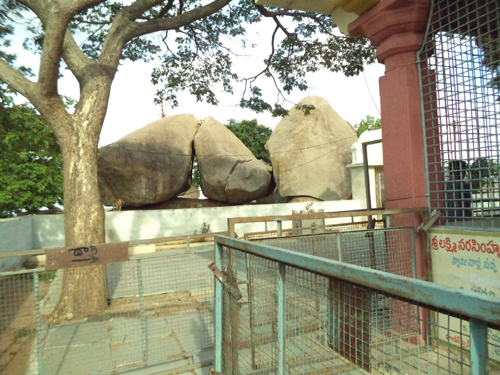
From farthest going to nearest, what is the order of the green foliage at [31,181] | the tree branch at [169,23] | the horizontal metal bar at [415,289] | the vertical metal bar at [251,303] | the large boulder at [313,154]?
1. the large boulder at [313,154]
2. the green foliage at [31,181]
3. the tree branch at [169,23]
4. the vertical metal bar at [251,303]
5. the horizontal metal bar at [415,289]

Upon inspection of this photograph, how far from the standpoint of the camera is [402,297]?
3.16 feet

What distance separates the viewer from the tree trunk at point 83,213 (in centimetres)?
597

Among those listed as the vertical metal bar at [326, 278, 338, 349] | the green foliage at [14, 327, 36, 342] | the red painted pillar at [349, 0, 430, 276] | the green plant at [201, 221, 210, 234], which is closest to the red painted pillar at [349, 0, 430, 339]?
the red painted pillar at [349, 0, 430, 276]

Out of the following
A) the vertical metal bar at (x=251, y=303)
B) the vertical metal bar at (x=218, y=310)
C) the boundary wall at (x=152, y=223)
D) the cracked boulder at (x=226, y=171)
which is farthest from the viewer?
the cracked boulder at (x=226, y=171)

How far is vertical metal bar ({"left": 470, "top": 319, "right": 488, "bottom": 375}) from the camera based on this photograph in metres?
0.80

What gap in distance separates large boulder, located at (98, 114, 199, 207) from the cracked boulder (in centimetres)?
92

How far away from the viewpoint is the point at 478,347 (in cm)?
81

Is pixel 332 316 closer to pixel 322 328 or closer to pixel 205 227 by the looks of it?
pixel 322 328

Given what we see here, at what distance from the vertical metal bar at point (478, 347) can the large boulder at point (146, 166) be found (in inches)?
745

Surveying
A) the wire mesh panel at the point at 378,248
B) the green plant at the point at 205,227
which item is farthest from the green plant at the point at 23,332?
the green plant at the point at 205,227

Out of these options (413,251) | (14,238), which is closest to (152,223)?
(14,238)

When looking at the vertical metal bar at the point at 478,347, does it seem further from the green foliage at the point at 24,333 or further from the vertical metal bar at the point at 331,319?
the green foliage at the point at 24,333

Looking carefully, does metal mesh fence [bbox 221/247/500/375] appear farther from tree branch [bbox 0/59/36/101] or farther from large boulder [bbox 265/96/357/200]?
large boulder [bbox 265/96/357/200]

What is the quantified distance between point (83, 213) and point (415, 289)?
6296 mm
